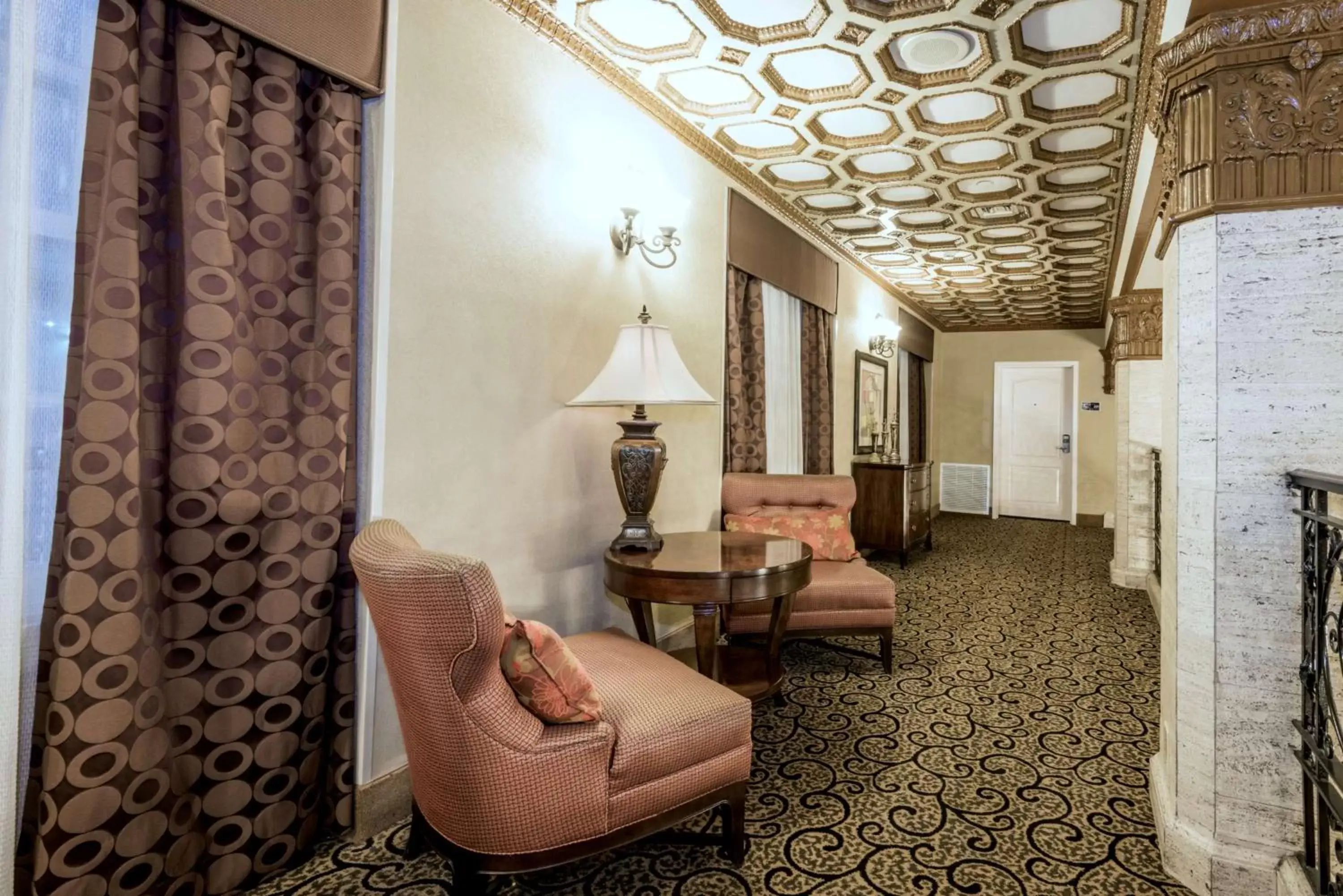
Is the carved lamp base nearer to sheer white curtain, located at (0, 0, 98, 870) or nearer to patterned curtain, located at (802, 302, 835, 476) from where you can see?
sheer white curtain, located at (0, 0, 98, 870)

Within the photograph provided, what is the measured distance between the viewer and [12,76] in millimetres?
1351

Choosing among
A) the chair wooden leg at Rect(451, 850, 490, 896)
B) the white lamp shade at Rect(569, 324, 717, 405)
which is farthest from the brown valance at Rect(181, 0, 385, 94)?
the chair wooden leg at Rect(451, 850, 490, 896)

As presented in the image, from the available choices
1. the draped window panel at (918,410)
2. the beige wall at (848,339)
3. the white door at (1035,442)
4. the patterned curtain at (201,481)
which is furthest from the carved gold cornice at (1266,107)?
the white door at (1035,442)

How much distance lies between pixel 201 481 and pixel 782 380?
3864 mm

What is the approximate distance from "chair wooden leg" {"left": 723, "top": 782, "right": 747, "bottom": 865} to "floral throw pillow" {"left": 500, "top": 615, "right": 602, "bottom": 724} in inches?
20.7

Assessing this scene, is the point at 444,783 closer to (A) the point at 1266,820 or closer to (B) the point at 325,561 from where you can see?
(B) the point at 325,561

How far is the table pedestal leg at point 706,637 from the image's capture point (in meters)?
2.42

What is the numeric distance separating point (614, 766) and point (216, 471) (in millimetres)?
1173

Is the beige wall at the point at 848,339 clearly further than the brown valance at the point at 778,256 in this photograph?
Yes

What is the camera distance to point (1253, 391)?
1809 millimetres

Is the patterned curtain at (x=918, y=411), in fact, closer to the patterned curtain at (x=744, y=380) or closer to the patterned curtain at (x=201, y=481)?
the patterned curtain at (x=744, y=380)

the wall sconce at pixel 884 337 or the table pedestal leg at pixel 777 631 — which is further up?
the wall sconce at pixel 884 337

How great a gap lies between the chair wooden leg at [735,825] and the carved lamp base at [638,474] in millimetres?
1019

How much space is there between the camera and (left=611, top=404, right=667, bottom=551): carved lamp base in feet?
8.86
